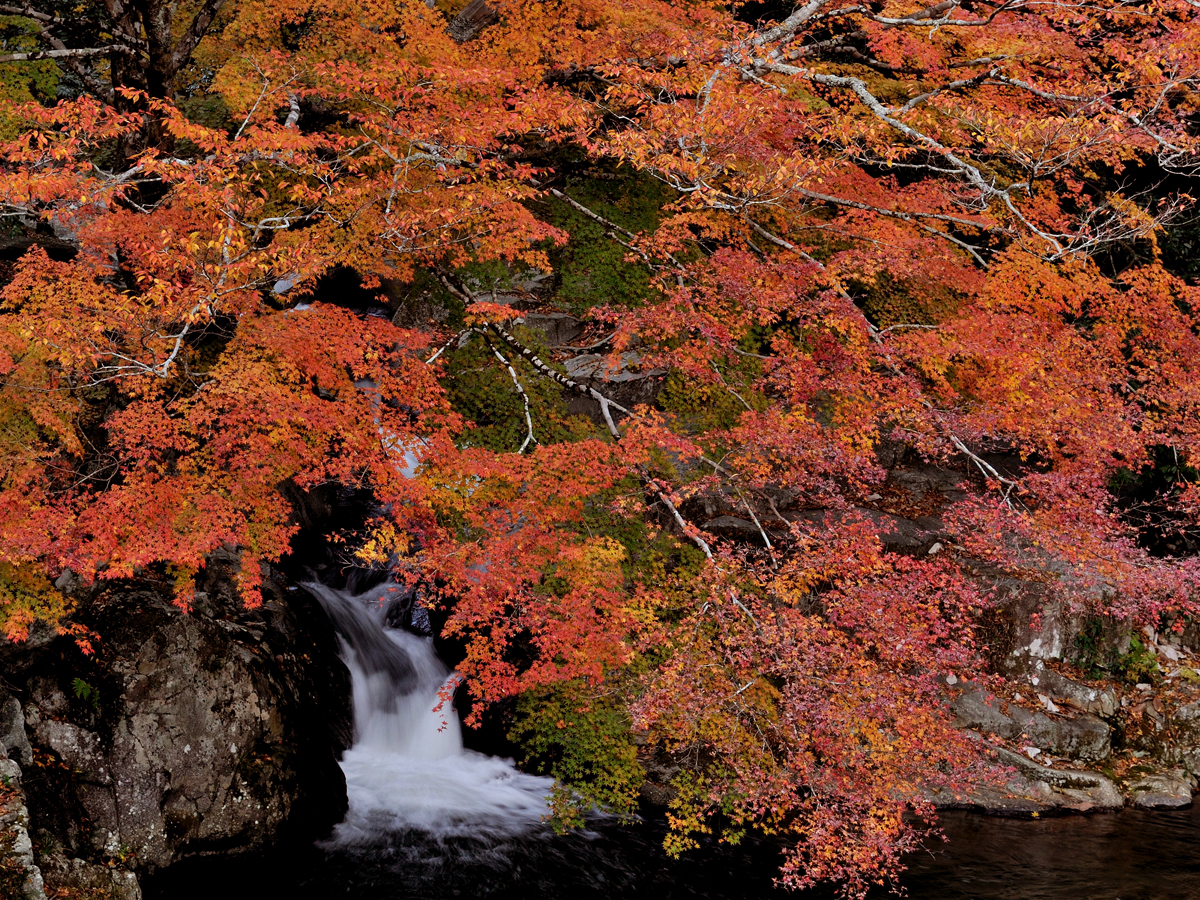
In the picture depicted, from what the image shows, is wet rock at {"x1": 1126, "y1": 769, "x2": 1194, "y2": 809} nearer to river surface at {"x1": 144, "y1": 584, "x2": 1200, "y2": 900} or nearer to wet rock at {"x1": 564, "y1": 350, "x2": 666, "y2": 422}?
river surface at {"x1": 144, "y1": 584, "x2": 1200, "y2": 900}

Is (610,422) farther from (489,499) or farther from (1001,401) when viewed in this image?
(1001,401)

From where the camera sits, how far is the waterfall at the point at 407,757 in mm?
10695

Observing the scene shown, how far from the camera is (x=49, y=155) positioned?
376 inches

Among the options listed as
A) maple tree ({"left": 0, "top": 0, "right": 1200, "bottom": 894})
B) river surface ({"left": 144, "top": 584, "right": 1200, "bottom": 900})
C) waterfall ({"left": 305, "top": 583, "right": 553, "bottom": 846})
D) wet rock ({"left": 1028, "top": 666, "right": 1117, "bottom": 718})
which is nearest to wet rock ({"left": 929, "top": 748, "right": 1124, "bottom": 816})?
river surface ({"left": 144, "top": 584, "right": 1200, "bottom": 900})

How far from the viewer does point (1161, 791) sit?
13.1m

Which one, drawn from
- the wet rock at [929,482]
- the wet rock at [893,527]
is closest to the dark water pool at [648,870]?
the wet rock at [893,527]

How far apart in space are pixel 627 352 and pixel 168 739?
9.53 metres

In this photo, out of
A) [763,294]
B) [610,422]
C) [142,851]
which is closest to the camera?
[142,851]

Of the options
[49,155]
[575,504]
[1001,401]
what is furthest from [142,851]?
[1001,401]

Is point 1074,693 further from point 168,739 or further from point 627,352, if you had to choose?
point 168,739

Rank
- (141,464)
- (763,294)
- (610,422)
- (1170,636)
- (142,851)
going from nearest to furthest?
(142,851)
(141,464)
(610,422)
(763,294)
(1170,636)

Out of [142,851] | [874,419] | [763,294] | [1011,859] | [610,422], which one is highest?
[763,294]

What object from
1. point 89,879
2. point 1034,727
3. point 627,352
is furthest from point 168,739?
point 1034,727

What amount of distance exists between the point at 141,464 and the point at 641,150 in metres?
7.56
